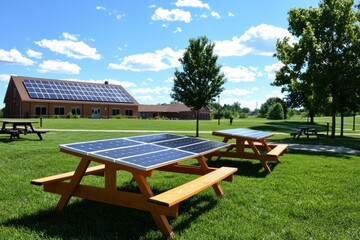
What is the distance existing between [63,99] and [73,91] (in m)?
3.62

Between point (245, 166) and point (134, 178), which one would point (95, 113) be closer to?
point (245, 166)

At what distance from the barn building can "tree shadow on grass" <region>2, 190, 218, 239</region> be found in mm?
48718

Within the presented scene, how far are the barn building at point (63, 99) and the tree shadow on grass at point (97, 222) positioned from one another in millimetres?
48718

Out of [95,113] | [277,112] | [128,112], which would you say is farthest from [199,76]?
[277,112]

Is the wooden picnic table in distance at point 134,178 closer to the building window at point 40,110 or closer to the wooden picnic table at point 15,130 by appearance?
the wooden picnic table at point 15,130

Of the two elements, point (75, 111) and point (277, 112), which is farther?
point (277, 112)

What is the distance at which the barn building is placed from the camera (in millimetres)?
50219

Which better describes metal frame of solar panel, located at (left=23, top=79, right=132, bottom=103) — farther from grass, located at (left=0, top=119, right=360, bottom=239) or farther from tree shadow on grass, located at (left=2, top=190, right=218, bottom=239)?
tree shadow on grass, located at (left=2, top=190, right=218, bottom=239)

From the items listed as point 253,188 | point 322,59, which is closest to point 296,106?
point 322,59

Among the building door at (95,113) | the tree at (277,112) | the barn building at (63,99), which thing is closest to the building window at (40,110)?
the barn building at (63,99)

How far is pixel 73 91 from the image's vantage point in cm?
5588

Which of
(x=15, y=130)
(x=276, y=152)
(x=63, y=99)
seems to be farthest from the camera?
(x=63, y=99)

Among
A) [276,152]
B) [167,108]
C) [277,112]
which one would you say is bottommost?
[276,152]

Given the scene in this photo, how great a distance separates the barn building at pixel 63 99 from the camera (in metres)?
50.2
